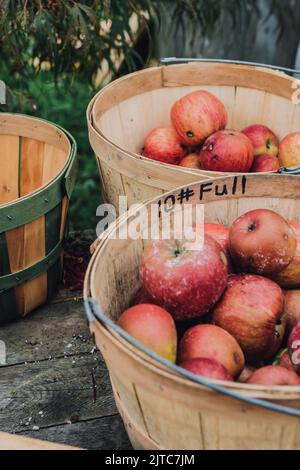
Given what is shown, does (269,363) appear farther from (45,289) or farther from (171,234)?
(45,289)

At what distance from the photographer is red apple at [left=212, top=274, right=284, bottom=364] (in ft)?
4.92

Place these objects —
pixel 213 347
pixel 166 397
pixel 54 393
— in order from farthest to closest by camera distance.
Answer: pixel 54 393
pixel 213 347
pixel 166 397

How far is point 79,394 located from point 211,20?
2.68m

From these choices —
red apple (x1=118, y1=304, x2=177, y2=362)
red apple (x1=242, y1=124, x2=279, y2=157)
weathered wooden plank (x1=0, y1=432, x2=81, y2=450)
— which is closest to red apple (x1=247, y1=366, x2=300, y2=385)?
red apple (x1=118, y1=304, x2=177, y2=362)

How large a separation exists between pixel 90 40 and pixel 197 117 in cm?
79

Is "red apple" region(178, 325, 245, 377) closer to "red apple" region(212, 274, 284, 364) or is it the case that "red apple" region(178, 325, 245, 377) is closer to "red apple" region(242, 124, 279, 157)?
"red apple" region(212, 274, 284, 364)

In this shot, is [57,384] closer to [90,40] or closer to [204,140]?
[204,140]

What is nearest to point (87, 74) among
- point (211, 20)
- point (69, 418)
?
point (211, 20)

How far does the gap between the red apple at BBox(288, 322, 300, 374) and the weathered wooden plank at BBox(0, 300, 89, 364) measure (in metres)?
0.90

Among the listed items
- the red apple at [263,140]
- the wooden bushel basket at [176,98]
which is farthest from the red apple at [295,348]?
the red apple at [263,140]

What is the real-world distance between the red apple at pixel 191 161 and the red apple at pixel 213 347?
3.32 ft

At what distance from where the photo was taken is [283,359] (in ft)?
4.94

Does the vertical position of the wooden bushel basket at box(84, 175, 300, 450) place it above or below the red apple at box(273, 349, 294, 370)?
above

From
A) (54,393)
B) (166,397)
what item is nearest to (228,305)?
(166,397)
